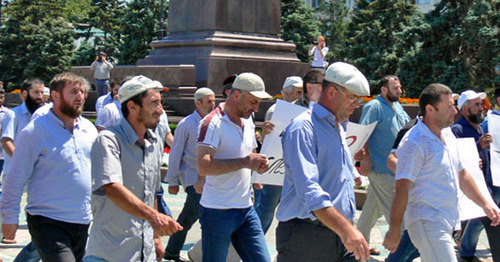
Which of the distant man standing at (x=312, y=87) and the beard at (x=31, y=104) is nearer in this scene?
the distant man standing at (x=312, y=87)

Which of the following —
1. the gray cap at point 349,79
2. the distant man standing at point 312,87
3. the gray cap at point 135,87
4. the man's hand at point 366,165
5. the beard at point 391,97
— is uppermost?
the gray cap at point 349,79

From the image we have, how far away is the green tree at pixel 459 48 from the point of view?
29.4 meters

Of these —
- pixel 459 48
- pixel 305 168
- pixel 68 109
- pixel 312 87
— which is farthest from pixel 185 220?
pixel 459 48

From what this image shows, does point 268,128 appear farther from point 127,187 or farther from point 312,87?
point 127,187

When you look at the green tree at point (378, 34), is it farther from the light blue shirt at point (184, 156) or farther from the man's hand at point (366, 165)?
the light blue shirt at point (184, 156)

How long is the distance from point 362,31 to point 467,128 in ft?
103

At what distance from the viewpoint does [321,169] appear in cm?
411

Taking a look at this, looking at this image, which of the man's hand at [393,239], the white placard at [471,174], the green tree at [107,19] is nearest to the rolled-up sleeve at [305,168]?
the man's hand at [393,239]

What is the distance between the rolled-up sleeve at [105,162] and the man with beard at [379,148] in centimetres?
401

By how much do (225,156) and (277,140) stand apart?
3.21 feet

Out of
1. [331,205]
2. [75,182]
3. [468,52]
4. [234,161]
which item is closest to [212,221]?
[234,161]

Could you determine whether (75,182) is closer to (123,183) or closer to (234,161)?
(123,183)

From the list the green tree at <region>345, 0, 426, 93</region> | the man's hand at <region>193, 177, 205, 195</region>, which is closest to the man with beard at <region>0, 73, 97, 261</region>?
the man's hand at <region>193, 177, 205, 195</region>

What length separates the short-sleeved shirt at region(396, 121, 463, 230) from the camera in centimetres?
505
